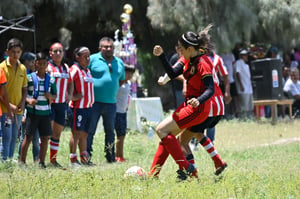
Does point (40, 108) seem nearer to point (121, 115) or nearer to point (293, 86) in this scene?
point (121, 115)

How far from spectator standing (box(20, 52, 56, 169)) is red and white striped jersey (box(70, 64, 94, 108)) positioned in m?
0.55

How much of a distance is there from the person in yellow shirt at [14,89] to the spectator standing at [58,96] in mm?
573

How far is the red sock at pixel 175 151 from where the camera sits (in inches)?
303

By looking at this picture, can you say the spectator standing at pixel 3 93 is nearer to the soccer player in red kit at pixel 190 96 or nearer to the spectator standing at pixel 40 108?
the spectator standing at pixel 40 108

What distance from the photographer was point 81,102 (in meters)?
10.4

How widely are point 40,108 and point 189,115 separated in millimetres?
3002

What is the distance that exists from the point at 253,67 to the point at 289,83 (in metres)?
1.29

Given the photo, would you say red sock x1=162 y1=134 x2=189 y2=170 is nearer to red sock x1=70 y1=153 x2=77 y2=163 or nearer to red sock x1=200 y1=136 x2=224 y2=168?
red sock x1=200 y1=136 x2=224 y2=168

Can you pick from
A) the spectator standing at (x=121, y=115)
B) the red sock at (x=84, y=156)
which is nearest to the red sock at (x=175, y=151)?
the red sock at (x=84, y=156)

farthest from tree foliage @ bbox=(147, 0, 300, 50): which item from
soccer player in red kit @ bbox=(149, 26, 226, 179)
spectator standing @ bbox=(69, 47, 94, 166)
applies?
soccer player in red kit @ bbox=(149, 26, 226, 179)

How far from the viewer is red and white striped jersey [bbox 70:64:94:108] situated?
1045 centimetres

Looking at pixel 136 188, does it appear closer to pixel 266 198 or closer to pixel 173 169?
pixel 266 198

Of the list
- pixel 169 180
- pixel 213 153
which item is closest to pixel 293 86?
pixel 213 153

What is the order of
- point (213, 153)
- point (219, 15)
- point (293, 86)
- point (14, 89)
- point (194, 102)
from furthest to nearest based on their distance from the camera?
point (293, 86), point (219, 15), point (14, 89), point (213, 153), point (194, 102)
